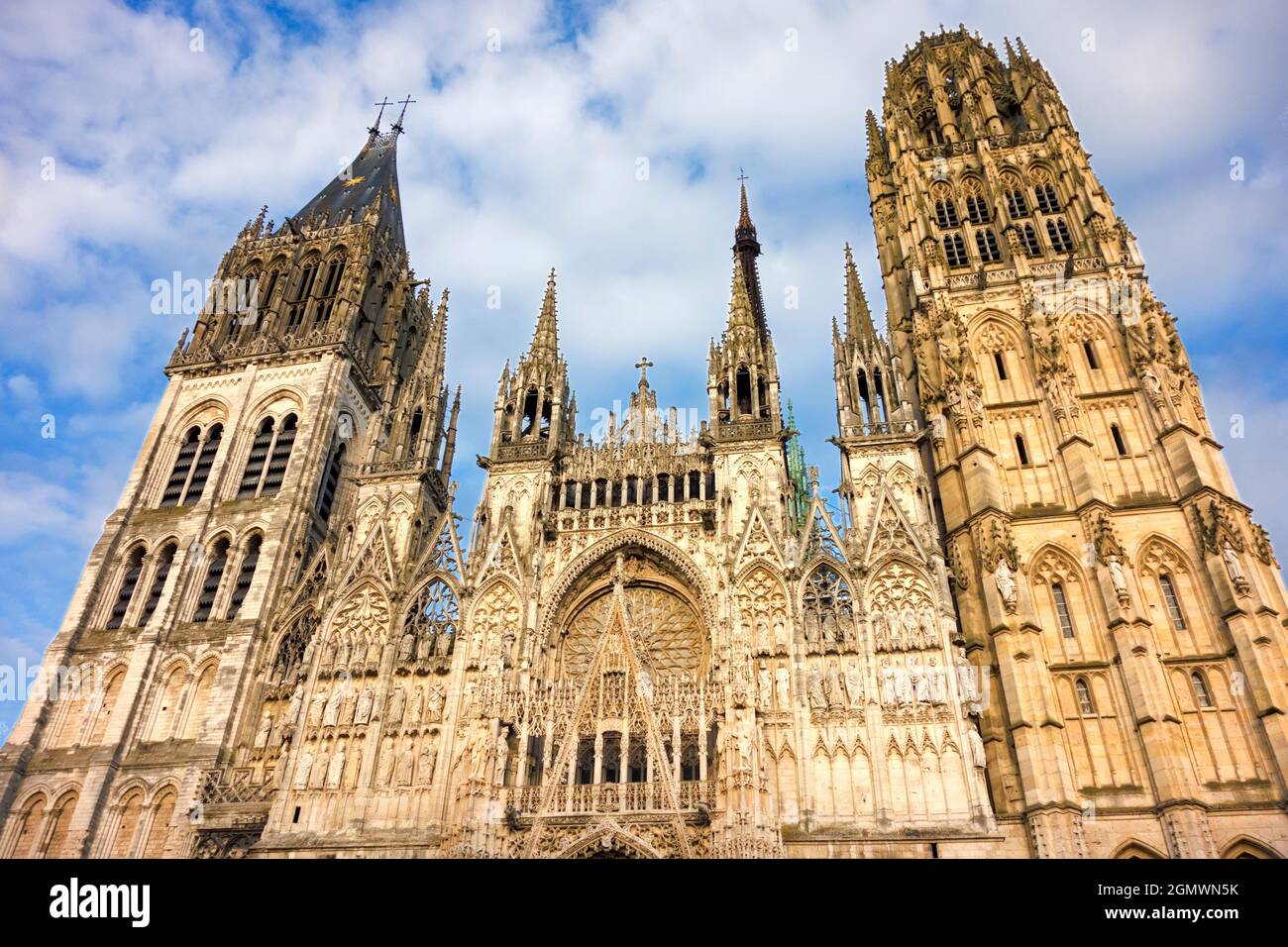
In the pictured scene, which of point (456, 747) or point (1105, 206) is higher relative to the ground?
point (1105, 206)

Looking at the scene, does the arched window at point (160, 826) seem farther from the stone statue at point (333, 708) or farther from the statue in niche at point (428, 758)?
the statue in niche at point (428, 758)

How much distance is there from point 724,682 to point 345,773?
11664 mm

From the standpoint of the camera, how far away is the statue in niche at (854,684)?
23812mm

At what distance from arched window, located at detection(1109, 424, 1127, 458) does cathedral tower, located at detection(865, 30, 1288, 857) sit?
45 millimetres

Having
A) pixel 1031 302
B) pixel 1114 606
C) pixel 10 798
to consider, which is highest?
pixel 1031 302

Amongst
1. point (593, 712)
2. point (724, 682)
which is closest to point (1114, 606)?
point (724, 682)

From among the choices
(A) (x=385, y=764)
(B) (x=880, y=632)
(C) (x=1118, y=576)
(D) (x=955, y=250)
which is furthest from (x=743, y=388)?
(A) (x=385, y=764)

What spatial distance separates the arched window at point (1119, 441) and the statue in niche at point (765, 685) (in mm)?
13983

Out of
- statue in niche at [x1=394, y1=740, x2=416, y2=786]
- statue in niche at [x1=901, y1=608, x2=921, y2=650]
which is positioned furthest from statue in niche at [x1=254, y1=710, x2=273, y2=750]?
statue in niche at [x1=901, y1=608, x2=921, y2=650]

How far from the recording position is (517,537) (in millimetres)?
29031
